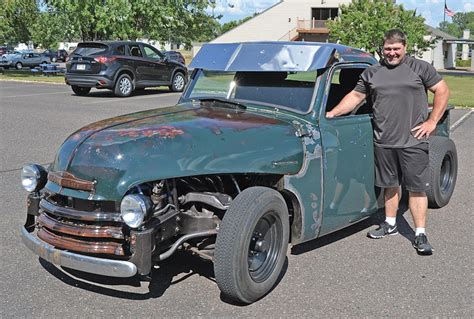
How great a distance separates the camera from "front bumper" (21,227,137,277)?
10.8 ft

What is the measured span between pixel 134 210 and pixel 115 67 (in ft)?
47.8

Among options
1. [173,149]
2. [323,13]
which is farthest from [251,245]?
[323,13]

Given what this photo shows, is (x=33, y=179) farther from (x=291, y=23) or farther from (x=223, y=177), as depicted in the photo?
(x=291, y=23)

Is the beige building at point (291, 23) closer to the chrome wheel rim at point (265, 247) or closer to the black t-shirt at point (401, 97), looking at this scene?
the black t-shirt at point (401, 97)

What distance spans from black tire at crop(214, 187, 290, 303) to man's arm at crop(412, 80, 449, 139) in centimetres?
153

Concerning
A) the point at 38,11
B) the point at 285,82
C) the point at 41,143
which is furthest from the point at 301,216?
the point at 38,11

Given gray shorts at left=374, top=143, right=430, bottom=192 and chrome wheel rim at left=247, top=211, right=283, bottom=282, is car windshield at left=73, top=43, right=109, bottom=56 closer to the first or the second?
gray shorts at left=374, top=143, right=430, bottom=192

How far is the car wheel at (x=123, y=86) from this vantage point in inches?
684

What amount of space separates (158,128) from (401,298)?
6.86 ft

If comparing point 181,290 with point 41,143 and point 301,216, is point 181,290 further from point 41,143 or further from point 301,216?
point 41,143

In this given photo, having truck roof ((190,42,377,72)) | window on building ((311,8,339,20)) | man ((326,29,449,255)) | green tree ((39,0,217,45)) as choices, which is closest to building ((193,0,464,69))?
window on building ((311,8,339,20))

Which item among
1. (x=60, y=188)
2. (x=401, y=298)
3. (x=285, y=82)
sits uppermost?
(x=285, y=82)

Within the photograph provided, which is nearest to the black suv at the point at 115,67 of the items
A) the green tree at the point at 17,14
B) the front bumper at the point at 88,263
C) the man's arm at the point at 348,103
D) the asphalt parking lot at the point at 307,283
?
the green tree at the point at 17,14

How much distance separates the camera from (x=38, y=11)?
3064cm
